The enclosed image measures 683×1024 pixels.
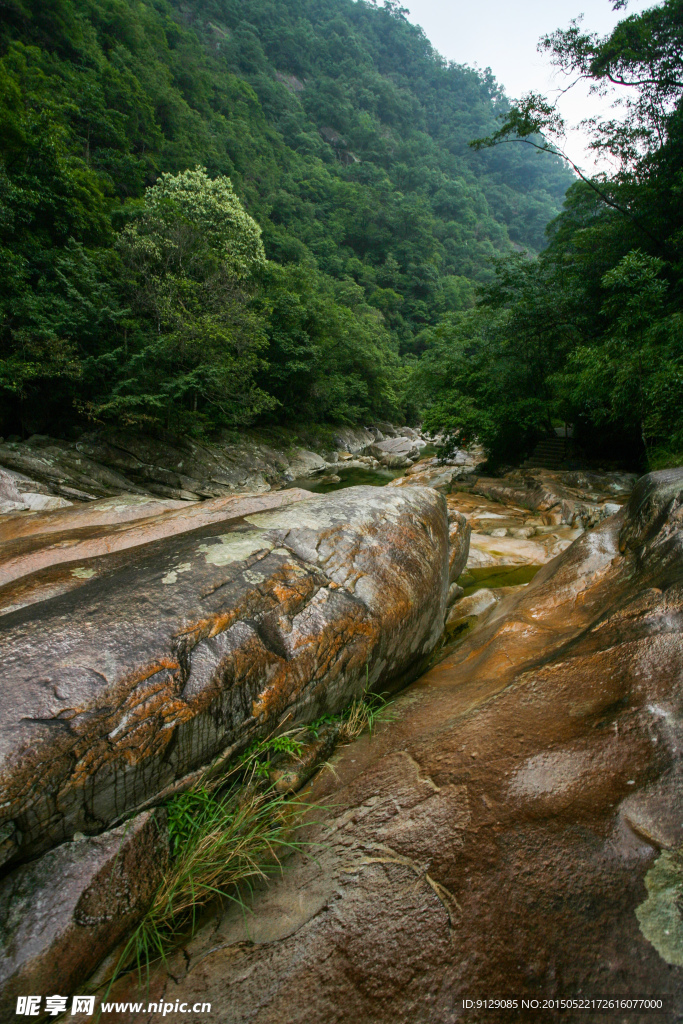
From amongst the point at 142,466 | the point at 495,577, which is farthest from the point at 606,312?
the point at 142,466

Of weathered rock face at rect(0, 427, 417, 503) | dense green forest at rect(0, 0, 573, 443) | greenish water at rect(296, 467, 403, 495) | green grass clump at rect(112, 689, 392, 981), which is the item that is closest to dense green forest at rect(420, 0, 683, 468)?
dense green forest at rect(0, 0, 573, 443)

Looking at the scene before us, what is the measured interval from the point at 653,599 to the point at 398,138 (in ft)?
345

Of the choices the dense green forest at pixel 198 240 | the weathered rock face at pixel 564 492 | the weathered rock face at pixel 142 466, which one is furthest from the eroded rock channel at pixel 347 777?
the dense green forest at pixel 198 240

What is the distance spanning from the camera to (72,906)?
1540 millimetres

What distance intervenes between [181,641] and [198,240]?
19054 millimetres

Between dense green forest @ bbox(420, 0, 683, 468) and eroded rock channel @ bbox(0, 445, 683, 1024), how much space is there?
27.7 feet

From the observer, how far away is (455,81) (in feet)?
333

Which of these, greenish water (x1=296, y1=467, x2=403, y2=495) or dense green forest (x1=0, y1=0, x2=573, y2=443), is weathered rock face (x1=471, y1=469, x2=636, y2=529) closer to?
dense green forest (x1=0, y1=0, x2=573, y2=443)

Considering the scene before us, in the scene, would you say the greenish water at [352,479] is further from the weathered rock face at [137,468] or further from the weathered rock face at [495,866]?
the weathered rock face at [495,866]

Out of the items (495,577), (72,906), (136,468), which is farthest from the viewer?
(136,468)

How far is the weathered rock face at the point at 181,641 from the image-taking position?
1676 millimetres

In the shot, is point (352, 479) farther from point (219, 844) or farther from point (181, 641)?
point (219, 844)

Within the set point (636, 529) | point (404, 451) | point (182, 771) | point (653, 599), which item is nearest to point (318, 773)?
point (182, 771)

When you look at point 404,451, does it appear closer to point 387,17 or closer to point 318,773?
point 318,773
